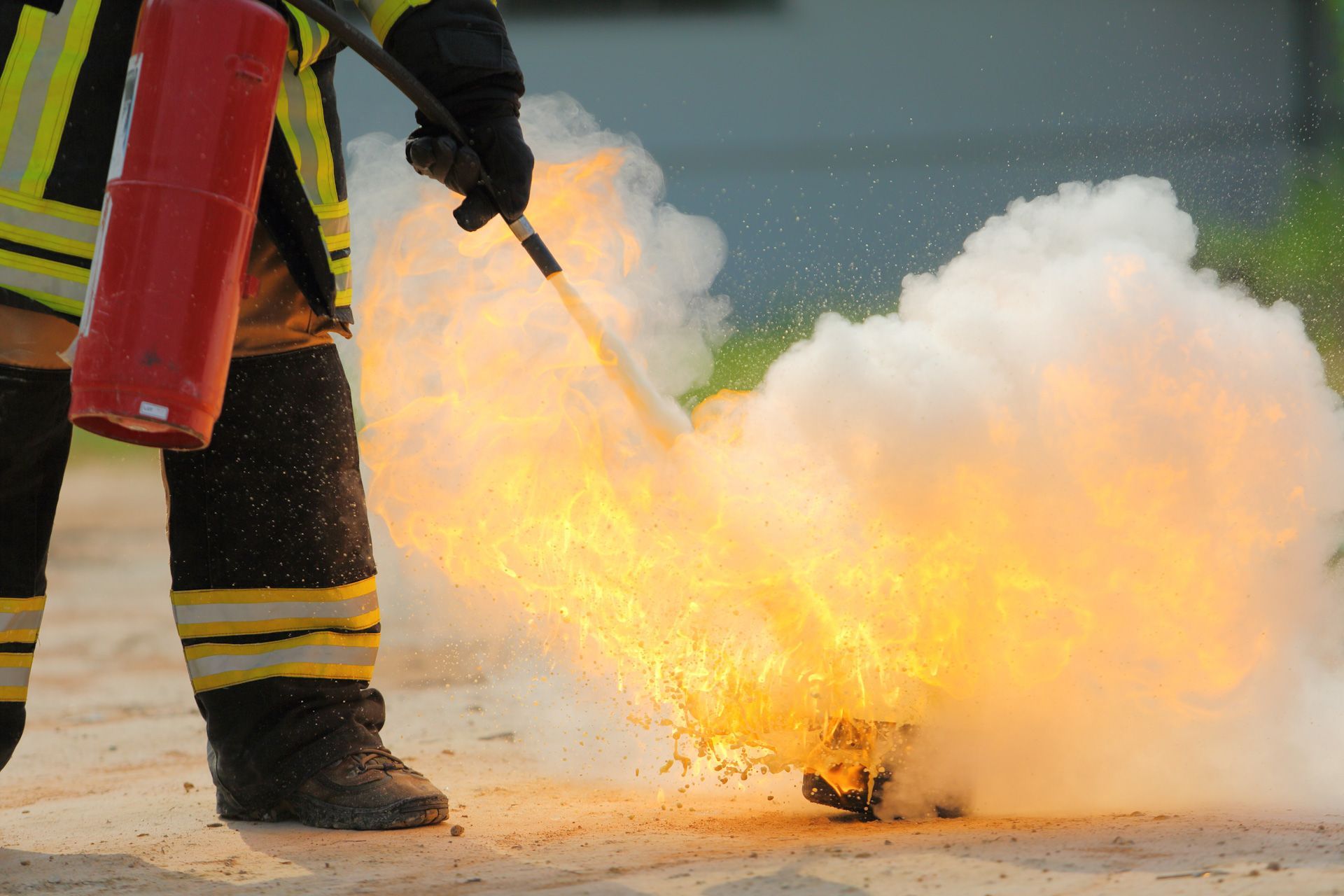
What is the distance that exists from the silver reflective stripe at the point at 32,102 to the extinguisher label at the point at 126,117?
22 cm

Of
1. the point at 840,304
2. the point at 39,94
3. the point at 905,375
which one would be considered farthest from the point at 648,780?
the point at 840,304

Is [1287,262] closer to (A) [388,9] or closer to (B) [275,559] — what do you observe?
(A) [388,9]

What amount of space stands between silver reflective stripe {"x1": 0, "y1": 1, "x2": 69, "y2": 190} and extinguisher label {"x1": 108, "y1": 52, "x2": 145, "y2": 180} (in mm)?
224

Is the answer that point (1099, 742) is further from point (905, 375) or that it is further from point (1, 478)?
point (1, 478)

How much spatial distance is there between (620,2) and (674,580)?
7.63m

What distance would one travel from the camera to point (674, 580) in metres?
2.71

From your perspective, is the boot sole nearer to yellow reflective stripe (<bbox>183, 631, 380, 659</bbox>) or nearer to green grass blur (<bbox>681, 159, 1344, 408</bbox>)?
yellow reflective stripe (<bbox>183, 631, 380, 659</bbox>)

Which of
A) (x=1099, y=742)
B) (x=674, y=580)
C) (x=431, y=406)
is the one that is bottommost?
(x=1099, y=742)

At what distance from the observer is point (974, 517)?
2.63m

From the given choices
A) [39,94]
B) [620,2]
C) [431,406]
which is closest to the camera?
[39,94]

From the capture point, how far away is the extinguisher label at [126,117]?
2.11 meters

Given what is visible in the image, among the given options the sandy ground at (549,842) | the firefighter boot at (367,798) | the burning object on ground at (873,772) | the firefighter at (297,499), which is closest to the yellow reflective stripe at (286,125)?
the firefighter at (297,499)

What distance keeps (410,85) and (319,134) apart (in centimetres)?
20

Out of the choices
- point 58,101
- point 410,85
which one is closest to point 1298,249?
point 410,85
